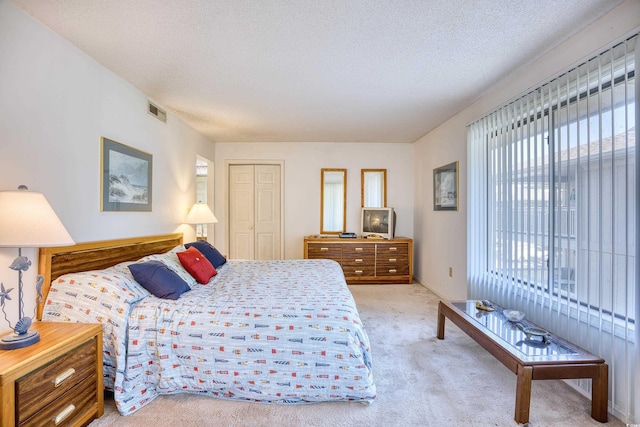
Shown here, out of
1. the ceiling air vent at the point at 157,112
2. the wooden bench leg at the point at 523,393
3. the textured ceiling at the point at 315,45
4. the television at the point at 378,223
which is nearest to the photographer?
the wooden bench leg at the point at 523,393

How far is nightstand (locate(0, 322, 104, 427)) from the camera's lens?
1250 millimetres

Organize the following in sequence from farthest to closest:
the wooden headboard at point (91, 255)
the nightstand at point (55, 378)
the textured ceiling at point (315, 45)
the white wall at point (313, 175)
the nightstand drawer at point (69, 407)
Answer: the white wall at point (313, 175) → the wooden headboard at point (91, 255) → the textured ceiling at point (315, 45) → the nightstand drawer at point (69, 407) → the nightstand at point (55, 378)

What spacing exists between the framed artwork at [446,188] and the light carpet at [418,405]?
1995mm

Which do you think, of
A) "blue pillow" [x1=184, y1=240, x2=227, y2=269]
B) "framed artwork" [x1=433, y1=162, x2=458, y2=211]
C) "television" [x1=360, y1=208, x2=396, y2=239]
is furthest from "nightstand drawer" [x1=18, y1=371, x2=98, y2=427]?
"television" [x1=360, y1=208, x2=396, y2=239]

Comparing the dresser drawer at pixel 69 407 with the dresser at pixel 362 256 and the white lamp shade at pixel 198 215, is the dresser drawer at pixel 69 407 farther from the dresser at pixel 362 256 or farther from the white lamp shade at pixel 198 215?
the dresser at pixel 362 256

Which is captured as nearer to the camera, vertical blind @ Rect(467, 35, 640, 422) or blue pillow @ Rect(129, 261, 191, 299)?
vertical blind @ Rect(467, 35, 640, 422)

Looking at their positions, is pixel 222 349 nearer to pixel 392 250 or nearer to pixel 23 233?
pixel 23 233

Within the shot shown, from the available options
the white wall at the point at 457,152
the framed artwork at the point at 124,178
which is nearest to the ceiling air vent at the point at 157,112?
the framed artwork at the point at 124,178

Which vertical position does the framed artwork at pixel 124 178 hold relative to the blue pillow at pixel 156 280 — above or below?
above

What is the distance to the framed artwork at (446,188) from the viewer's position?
12.7 feet

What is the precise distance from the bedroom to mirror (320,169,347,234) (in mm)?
179

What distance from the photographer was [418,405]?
1.85 m

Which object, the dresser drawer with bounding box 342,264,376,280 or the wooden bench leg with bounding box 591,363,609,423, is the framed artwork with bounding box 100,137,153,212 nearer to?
the dresser drawer with bounding box 342,264,376,280

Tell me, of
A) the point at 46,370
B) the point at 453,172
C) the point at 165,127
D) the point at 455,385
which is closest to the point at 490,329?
the point at 455,385
